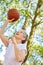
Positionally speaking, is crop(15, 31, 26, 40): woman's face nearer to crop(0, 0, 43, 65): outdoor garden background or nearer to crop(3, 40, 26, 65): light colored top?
crop(3, 40, 26, 65): light colored top

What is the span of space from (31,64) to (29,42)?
21.5 feet

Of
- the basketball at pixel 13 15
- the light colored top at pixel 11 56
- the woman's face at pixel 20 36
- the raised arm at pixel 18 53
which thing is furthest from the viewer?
the basketball at pixel 13 15

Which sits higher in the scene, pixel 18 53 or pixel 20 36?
pixel 20 36

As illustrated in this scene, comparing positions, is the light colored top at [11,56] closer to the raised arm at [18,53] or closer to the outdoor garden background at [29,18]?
the raised arm at [18,53]

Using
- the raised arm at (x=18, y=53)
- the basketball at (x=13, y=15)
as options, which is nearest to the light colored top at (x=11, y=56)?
the raised arm at (x=18, y=53)

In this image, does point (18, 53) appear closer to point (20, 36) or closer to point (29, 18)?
point (20, 36)

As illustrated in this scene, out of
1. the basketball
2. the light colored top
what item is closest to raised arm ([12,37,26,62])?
the light colored top

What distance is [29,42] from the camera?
1386 centimetres

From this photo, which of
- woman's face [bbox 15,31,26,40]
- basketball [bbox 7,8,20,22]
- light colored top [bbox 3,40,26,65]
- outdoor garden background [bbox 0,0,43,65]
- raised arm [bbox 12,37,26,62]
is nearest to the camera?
raised arm [bbox 12,37,26,62]

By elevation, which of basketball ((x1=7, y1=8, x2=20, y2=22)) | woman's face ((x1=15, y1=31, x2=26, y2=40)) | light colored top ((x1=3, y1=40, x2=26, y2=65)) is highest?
basketball ((x1=7, y1=8, x2=20, y2=22))

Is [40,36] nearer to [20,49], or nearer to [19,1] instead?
[19,1]

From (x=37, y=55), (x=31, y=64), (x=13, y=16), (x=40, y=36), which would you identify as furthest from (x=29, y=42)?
(x=13, y=16)

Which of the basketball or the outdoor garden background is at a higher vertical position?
the basketball

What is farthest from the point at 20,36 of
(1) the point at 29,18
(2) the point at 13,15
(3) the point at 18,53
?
(1) the point at 29,18
